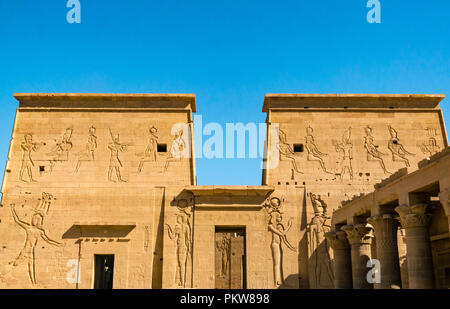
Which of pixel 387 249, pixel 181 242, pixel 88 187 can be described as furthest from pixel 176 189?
pixel 387 249

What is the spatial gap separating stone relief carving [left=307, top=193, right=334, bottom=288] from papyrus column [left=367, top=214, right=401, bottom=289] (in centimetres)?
502

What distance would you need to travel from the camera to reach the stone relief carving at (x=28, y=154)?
Result: 1817 centimetres

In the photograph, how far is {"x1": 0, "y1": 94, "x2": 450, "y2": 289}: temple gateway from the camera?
1688cm

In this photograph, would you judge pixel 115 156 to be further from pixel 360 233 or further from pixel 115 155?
pixel 360 233

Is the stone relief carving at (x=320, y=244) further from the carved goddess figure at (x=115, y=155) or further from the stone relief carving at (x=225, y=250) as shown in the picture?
the stone relief carving at (x=225, y=250)

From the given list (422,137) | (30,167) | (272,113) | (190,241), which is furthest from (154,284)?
(422,137)

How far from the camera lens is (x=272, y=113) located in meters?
18.9

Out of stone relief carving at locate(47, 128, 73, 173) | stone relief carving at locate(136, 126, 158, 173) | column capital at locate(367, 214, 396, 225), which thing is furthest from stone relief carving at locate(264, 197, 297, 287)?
stone relief carving at locate(47, 128, 73, 173)

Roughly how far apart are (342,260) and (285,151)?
534cm

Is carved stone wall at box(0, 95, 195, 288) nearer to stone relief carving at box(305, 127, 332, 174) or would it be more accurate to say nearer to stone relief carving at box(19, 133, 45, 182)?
stone relief carving at box(19, 133, 45, 182)

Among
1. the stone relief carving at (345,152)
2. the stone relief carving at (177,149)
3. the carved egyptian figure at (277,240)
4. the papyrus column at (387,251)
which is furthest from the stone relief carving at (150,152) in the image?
the papyrus column at (387,251)

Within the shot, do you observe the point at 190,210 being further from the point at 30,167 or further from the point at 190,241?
the point at 30,167

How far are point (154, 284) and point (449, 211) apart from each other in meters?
11.5

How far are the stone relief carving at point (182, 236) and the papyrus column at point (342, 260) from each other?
5554mm
